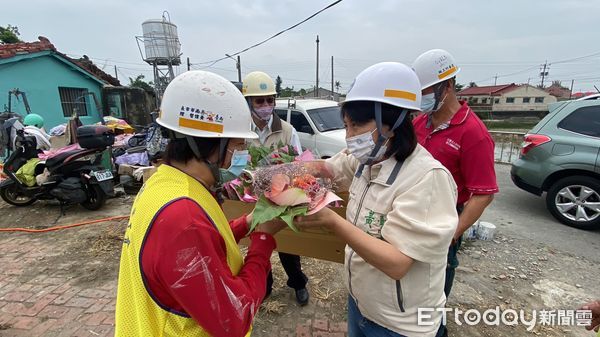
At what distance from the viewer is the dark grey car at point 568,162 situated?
4629 mm

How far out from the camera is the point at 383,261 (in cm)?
112

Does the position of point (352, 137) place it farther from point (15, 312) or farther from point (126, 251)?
point (15, 312)

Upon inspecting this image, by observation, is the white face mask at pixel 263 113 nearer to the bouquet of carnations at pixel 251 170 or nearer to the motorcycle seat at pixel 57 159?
the bouquet of carnations at pixel 251 170

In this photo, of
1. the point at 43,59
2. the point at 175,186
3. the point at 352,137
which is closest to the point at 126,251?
the point at 175,186

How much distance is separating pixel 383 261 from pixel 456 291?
2661 millimetres

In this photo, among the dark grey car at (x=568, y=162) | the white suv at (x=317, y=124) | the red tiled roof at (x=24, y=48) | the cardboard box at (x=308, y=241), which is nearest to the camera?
the cardboard box at (x=308, y=241)

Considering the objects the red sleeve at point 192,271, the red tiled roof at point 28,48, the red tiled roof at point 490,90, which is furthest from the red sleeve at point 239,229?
the red tiled roof at point 490,90

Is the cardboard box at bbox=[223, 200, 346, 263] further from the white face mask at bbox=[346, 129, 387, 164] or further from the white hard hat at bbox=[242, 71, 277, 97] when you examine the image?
the white hard hat at bbox=[242, 71, 277, 97]

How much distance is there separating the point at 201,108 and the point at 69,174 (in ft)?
18.8

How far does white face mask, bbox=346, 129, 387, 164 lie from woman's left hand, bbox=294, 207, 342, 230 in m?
0.32

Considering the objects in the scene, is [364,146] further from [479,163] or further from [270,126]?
[270,126]

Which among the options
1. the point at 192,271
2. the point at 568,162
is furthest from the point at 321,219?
the point at 568,162

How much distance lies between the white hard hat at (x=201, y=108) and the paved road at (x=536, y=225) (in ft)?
16.2

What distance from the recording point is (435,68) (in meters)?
2.03
